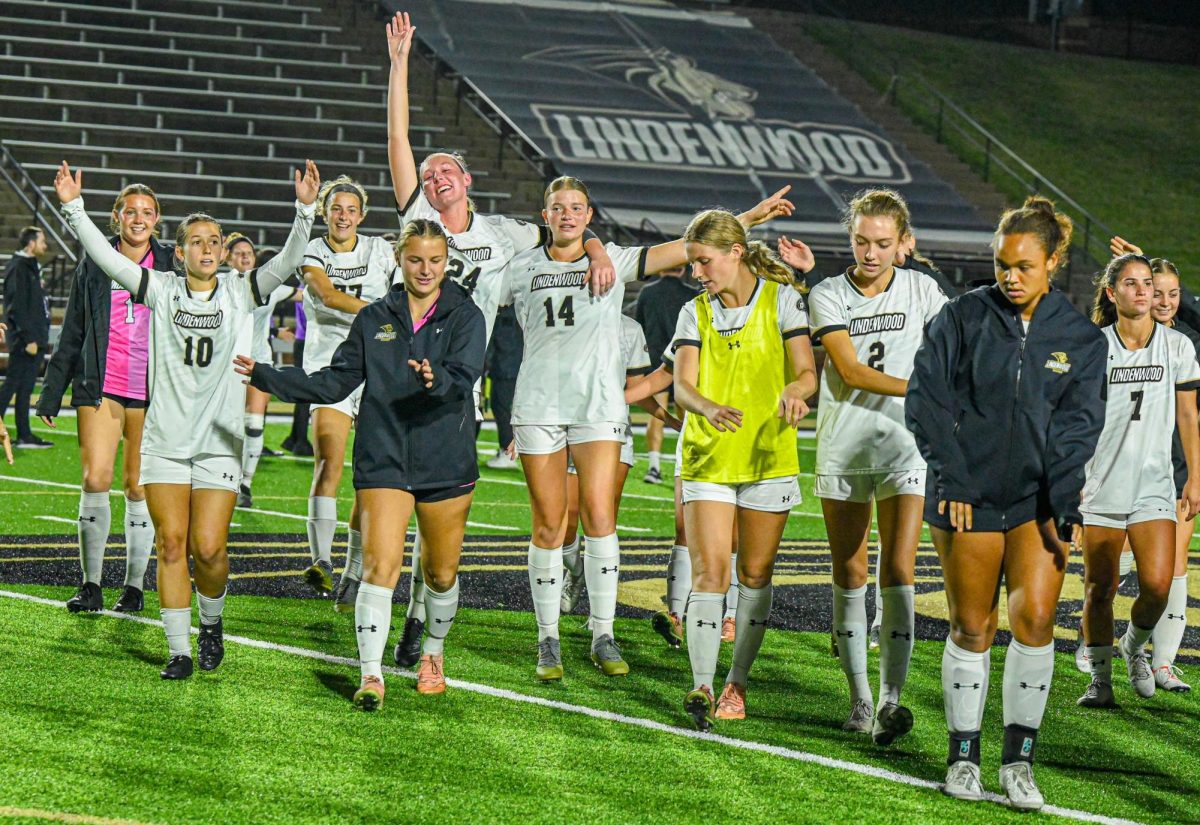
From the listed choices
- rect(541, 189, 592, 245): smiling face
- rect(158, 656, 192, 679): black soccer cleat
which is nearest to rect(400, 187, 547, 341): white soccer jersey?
rect(541, 189, 592, 245): smiling face

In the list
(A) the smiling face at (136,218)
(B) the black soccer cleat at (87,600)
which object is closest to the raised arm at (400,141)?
(A) the smiling face at (136,218)

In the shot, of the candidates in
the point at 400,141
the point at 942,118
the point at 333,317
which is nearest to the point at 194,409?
the point at 400,141

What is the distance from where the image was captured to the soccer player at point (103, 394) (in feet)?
24.8

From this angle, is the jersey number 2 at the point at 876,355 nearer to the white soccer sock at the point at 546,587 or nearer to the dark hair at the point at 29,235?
the white soccer sock at the point at 546,587

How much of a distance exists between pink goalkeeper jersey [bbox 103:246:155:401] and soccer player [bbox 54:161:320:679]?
1.17 metres

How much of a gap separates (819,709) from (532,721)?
48.4 inches

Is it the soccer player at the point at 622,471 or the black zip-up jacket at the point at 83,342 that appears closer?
the soccer player at the point at 622,471

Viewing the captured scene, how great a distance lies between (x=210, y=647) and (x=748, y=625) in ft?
7.24

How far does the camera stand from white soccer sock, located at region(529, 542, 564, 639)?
263 inches

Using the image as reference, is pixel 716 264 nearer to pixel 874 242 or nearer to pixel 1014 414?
pixel 874 242

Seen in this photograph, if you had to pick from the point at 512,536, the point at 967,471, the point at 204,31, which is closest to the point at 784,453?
the point at 967,471

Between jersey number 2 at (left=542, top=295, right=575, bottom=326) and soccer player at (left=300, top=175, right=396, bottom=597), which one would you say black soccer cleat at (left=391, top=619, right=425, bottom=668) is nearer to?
soccer player at (left=300, top=175, right=396, bottom=597)

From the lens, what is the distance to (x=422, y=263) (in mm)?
5965

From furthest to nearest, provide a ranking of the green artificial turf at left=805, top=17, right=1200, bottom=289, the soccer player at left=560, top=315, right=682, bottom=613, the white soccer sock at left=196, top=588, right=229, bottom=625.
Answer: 1. the green artificial turf at left=805, top=17, right=1200, bottom=289
2. the soccer player at left=560, top=315, right=682, bottom=613
3. the white soccer sock at left=196, top=588, right=229, bottom=625
